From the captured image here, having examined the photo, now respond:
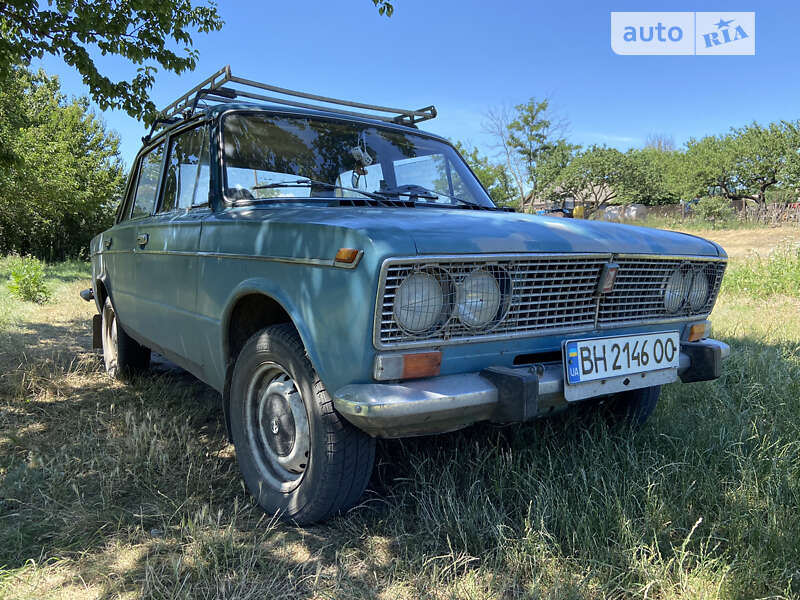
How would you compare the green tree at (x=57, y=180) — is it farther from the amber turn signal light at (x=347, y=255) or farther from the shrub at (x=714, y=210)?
the shrub at (x=714, y=210)

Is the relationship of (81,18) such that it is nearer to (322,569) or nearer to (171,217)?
→ (171,217)

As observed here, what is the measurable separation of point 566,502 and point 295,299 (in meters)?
1.37

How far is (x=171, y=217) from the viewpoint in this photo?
10.8ft

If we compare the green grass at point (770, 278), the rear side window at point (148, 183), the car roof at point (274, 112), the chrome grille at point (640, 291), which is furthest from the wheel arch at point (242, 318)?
the green grass at point (770, 278)

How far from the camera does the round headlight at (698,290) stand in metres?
2.79

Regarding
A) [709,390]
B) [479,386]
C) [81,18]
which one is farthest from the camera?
[81,18]

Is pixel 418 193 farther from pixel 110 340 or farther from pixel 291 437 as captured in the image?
pixel 110 340

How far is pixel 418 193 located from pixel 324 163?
54 centimetres

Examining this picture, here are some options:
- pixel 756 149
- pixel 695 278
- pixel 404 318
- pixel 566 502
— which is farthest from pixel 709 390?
pixel 756 149

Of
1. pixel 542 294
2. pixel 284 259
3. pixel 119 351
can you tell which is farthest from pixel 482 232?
pixel 119 351

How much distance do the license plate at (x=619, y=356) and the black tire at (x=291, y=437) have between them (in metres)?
0.85

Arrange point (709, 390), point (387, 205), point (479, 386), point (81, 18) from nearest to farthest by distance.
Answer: point (479, 386), point (387, 205), point (709, 390), point (81, 18)

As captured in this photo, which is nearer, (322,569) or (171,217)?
(322,569)

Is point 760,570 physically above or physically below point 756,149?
below
